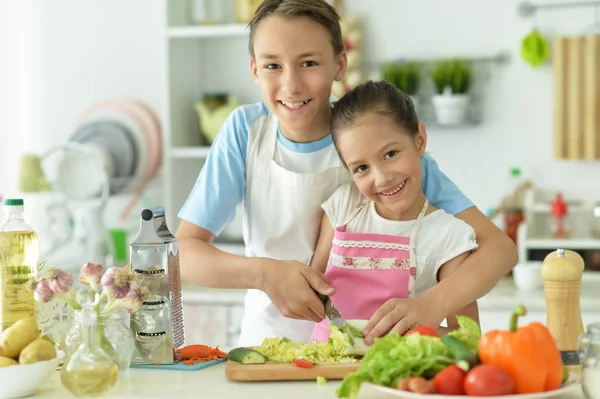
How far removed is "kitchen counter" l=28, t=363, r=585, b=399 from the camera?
1.26m

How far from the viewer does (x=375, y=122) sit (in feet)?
5.32

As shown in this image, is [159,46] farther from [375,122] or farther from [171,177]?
[375,122]

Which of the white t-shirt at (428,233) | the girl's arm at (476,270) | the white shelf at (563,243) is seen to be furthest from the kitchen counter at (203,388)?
the white shelf at (563,243)

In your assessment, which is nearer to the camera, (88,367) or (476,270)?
(88,367)

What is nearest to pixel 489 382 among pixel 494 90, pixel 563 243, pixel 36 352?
pixel 36 352

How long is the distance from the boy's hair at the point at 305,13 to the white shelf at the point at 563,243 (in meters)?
1.54

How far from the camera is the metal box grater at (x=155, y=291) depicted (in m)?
1.45

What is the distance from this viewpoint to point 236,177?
1.84 m

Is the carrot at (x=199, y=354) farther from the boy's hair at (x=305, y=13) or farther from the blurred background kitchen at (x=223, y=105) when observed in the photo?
the blurred background kitchen at (x=223, y=105)

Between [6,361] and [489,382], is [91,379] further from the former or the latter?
[489,382]

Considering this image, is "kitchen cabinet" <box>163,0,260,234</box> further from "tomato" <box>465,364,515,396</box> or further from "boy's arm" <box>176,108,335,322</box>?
"tomato" <box>465,364,515,396</box>

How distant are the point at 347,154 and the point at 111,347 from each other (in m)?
0.58

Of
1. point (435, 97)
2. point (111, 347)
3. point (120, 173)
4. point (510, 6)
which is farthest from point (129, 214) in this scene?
point (111, 347)

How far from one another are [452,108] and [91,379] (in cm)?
220
